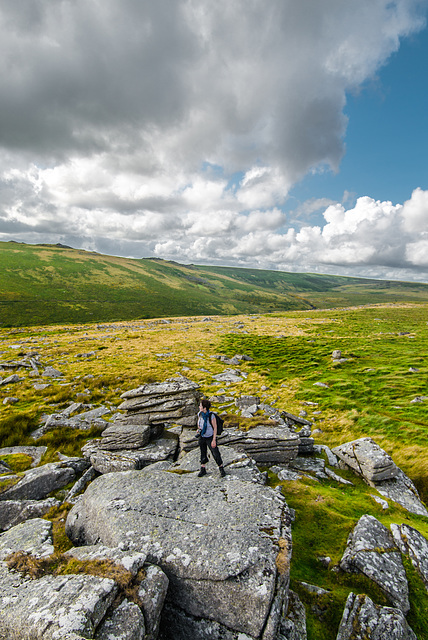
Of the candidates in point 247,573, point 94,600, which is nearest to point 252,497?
point 247,573

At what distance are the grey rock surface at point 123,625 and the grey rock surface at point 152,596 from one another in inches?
9.3

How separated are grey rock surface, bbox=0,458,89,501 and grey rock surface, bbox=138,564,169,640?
7.08 m

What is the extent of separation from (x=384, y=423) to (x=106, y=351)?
4096 centimetres

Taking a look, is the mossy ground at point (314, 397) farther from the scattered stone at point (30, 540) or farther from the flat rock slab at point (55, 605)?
the flat rock slab at point (55, 605)

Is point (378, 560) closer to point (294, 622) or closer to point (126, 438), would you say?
point (294, 622)

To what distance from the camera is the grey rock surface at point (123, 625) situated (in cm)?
471

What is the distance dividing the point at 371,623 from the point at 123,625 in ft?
17.4

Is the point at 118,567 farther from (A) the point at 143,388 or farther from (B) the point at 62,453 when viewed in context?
(A) the point at 143,388

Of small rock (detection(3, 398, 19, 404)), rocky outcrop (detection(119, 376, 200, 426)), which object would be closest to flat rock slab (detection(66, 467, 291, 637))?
rocky outcrop (detection(119, 376, 200, 426))

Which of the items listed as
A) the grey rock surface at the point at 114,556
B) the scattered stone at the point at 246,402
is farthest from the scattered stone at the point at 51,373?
the grey rock surface at the point at 114,556

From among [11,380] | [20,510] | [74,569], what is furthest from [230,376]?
[74,569]

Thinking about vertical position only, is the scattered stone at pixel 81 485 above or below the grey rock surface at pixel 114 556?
below

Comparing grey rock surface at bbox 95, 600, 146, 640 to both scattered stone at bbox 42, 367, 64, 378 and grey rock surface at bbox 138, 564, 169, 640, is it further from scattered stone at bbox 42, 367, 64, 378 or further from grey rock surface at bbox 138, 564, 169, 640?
scattered stone at bbox 42, 367, 64, 378

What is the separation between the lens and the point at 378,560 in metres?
7.14
